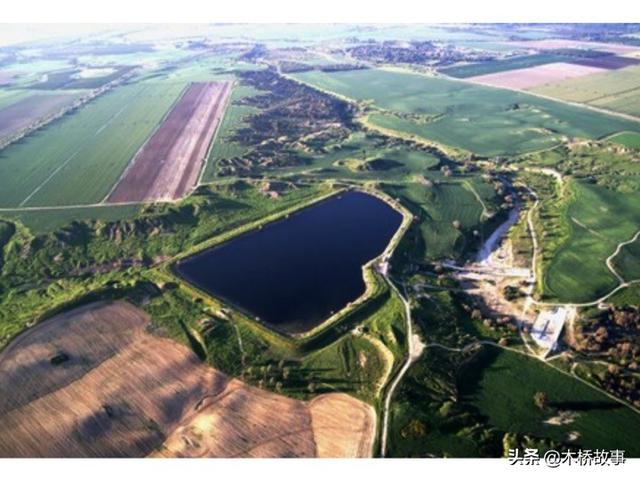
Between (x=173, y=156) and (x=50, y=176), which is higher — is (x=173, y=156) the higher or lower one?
the higher one

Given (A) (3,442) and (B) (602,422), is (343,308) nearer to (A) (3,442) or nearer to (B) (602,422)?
(B) (602,422)

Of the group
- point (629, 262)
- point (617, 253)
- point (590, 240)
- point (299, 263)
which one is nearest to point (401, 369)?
point (299, 263)

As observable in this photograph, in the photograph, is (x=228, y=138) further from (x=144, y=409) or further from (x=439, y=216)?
(x=144, y=409)

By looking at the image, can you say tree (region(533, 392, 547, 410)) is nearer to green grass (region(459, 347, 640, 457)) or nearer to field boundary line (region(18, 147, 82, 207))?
green grass (region(459, 347, 640, 457))

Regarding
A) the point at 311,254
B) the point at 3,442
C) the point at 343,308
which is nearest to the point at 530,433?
the point at 343,308

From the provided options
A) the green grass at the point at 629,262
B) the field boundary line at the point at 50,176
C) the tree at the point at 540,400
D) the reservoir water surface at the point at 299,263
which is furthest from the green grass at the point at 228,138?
the green grass at the point at 629,262
